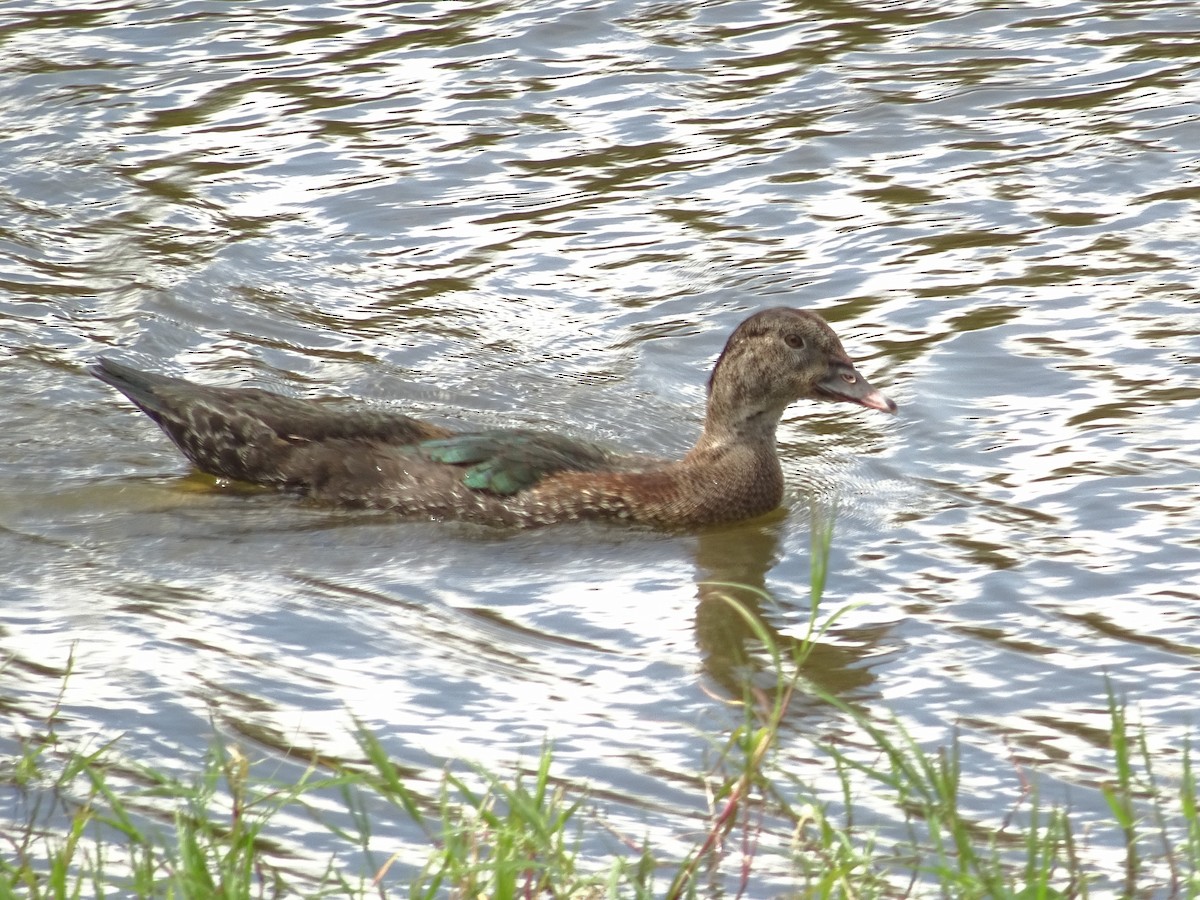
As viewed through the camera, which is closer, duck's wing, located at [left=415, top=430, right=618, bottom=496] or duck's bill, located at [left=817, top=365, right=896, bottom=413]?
duck's wing, located at [left=415, top=430, right=618, bottom=496]

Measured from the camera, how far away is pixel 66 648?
265 inches

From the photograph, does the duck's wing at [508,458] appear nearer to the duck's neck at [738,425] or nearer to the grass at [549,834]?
Result: the duck's neck at [738,425]

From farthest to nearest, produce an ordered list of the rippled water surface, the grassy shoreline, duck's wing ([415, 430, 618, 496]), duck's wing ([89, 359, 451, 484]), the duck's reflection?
duck's wing ([89, 359, 451, 484]) < duck's wing ([415, 430, 618, 496]) < the duck's reflection < the rippled water surface < the grassy shoreline

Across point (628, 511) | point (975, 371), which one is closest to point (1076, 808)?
point (628, 511)

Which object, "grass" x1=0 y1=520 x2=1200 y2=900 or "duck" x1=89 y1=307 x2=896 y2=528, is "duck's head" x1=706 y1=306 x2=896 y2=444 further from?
"grass" x1=0 y1=520 x2=1200 y2=900

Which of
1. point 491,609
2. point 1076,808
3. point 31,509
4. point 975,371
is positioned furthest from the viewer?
point 975,371

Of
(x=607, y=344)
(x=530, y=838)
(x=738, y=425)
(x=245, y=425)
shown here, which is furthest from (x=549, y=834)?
(x=607, y=344)

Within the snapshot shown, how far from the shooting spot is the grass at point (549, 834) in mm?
4402

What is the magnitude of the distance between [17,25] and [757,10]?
5505 millimetres

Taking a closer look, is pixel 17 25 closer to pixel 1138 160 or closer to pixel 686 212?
pixel 686 212

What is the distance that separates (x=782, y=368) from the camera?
346 inches

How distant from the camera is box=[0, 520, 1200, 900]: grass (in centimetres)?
440

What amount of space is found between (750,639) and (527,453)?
1859 mm

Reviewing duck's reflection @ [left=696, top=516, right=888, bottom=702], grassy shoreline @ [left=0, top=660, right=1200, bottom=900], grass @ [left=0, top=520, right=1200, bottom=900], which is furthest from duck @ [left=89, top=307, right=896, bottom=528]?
grassy shoreline @ [left=0, top=660, right=1200, bottom=900]
